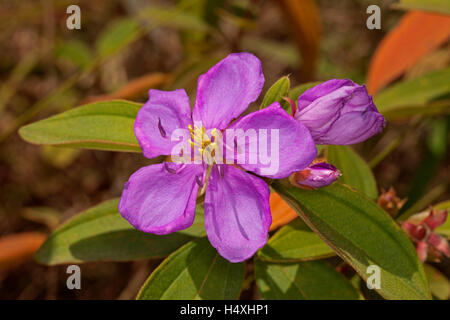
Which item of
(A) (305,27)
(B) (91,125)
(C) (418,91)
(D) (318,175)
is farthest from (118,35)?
(D) (318,175)

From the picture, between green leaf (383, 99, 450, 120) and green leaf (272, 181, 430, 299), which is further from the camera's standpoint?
green leaf (383, 99, 450, 120)

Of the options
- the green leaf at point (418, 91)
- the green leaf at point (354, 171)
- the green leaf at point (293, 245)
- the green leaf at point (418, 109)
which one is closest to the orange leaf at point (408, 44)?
the green leaf at point (418, 91)

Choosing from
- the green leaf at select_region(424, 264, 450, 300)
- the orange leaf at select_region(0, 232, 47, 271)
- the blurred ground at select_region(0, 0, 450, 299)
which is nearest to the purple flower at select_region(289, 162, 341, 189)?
the green leaf at select_region(424, 264, 450, 300)

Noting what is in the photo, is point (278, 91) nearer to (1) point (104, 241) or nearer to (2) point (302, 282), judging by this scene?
(2) point (302, 282)

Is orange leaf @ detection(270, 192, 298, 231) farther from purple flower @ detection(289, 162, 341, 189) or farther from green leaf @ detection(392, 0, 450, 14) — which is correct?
green leaf @ detection(392, 0, 450, 14)

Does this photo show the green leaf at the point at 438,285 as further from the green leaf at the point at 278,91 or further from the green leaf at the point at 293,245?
the green leaf at the point at 278,91
